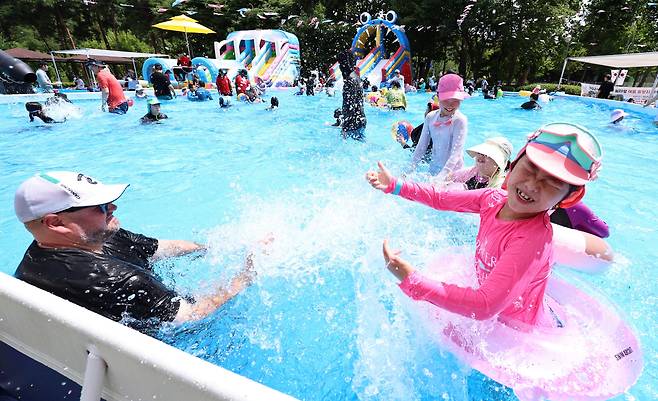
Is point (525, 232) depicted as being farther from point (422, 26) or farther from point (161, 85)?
point (422, 26)

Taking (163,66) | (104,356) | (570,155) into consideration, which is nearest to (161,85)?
(163,66)

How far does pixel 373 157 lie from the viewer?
764 centimetres

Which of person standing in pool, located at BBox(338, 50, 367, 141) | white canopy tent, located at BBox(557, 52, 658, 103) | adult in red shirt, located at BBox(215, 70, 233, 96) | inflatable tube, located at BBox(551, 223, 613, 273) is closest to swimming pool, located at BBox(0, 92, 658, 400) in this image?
inflatable tube, located at BBox(551, 223, 613, 273)

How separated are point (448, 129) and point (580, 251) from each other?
1.99 metres

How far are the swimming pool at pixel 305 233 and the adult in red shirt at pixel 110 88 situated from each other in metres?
1.05

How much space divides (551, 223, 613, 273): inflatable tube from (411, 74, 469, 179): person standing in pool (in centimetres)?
164

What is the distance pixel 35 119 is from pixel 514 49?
3358 cm

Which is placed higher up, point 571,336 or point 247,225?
point 571,336

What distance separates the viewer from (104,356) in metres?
1.28

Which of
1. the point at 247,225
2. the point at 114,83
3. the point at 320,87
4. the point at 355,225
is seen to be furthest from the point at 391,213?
the point at 320,87

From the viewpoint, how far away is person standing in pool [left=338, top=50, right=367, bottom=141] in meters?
6.65

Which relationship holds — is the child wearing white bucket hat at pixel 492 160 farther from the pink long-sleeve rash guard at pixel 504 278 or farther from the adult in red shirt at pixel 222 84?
the adult in red shirt at pixel 222 84

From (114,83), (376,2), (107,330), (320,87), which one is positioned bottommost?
(320,87)

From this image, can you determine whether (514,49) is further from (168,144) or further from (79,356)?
(79,356)
